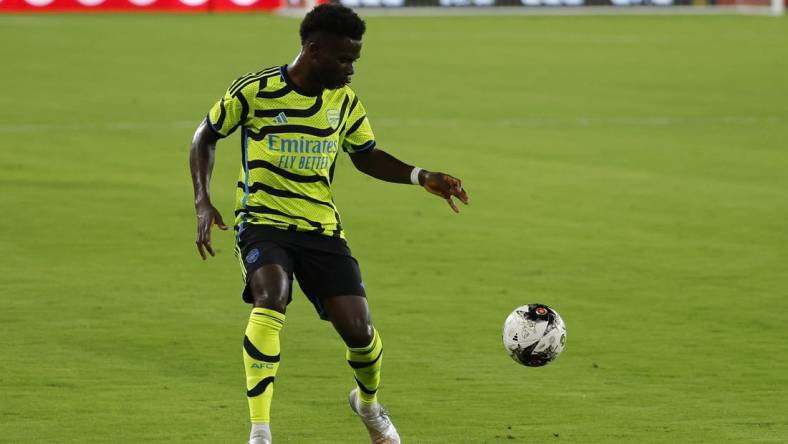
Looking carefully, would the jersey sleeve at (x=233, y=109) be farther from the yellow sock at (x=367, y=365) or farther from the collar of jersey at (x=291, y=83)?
the yellow sock at (x=367, y=365)

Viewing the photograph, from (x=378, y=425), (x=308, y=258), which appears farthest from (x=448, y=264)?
(x=308, y=258)

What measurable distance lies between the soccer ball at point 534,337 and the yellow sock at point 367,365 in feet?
3.25

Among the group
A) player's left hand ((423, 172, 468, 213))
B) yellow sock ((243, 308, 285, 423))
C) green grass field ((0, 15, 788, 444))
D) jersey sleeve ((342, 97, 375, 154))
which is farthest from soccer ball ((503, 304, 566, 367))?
yellow sock ((243, 308, 285, 423))

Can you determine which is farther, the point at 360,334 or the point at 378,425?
the point at 378,425

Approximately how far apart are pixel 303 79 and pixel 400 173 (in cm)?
69

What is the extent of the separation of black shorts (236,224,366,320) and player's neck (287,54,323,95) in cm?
65

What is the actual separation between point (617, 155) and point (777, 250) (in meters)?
5.52

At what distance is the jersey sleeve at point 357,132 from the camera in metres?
7.69

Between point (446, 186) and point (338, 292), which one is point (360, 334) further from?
point (446, 186)

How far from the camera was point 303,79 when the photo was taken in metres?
7.39

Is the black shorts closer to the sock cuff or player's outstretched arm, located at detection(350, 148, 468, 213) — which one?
the sock cuff

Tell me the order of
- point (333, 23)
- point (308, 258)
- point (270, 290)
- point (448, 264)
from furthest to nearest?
point (448, 264) < point (308, 258) < point (333, 23) < point (270, 290)

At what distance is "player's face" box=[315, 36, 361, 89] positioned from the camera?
7.25 metres

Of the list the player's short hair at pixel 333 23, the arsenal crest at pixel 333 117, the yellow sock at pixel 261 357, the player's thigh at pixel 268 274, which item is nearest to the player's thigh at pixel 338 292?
the player's thigh at pixel 268 274
